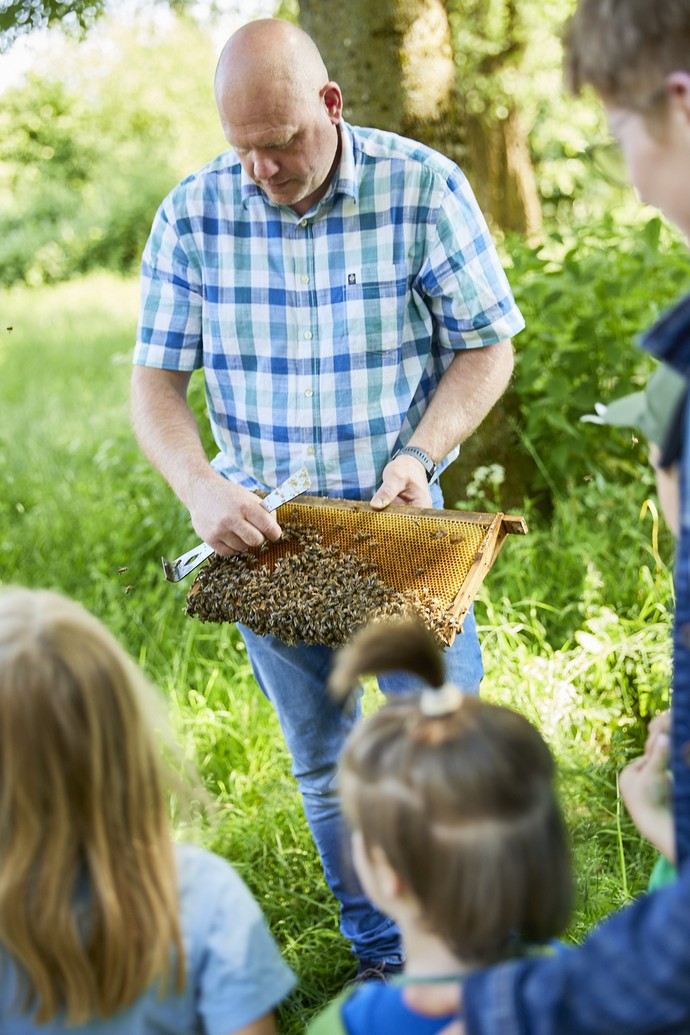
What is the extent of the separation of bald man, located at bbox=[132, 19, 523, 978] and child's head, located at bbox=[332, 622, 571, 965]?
1376 millimetres

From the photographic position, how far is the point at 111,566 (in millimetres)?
6000

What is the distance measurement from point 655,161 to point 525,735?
99cm

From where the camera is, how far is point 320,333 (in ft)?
10.7

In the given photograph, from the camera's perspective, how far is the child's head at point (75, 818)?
1729mm

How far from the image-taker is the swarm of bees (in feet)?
9.37

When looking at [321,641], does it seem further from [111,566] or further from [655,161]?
[111,566]

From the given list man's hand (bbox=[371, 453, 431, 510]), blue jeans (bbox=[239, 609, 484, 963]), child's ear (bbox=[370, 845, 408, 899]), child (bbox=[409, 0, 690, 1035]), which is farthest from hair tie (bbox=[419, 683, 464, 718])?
blue jeans (bbox=[239, 609, 484, 963])

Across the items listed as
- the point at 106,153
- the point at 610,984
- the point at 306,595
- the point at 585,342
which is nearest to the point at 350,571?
the point at 306,595

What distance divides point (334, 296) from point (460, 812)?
1.97m

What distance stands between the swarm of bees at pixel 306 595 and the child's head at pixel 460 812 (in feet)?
3.36

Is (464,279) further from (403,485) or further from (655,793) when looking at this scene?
(655,793)

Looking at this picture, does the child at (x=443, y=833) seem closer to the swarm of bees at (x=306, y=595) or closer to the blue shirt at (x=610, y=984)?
the blue shirt at (x=610, y=984)

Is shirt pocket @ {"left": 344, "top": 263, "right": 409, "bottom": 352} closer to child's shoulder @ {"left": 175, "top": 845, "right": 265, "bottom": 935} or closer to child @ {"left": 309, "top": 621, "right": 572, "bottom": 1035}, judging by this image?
child @ {"left": 309, "top": 621, "right": 572, "bottom": 1035}

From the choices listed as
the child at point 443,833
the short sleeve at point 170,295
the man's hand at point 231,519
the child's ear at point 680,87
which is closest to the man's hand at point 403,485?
the man's hand at point 231,519
